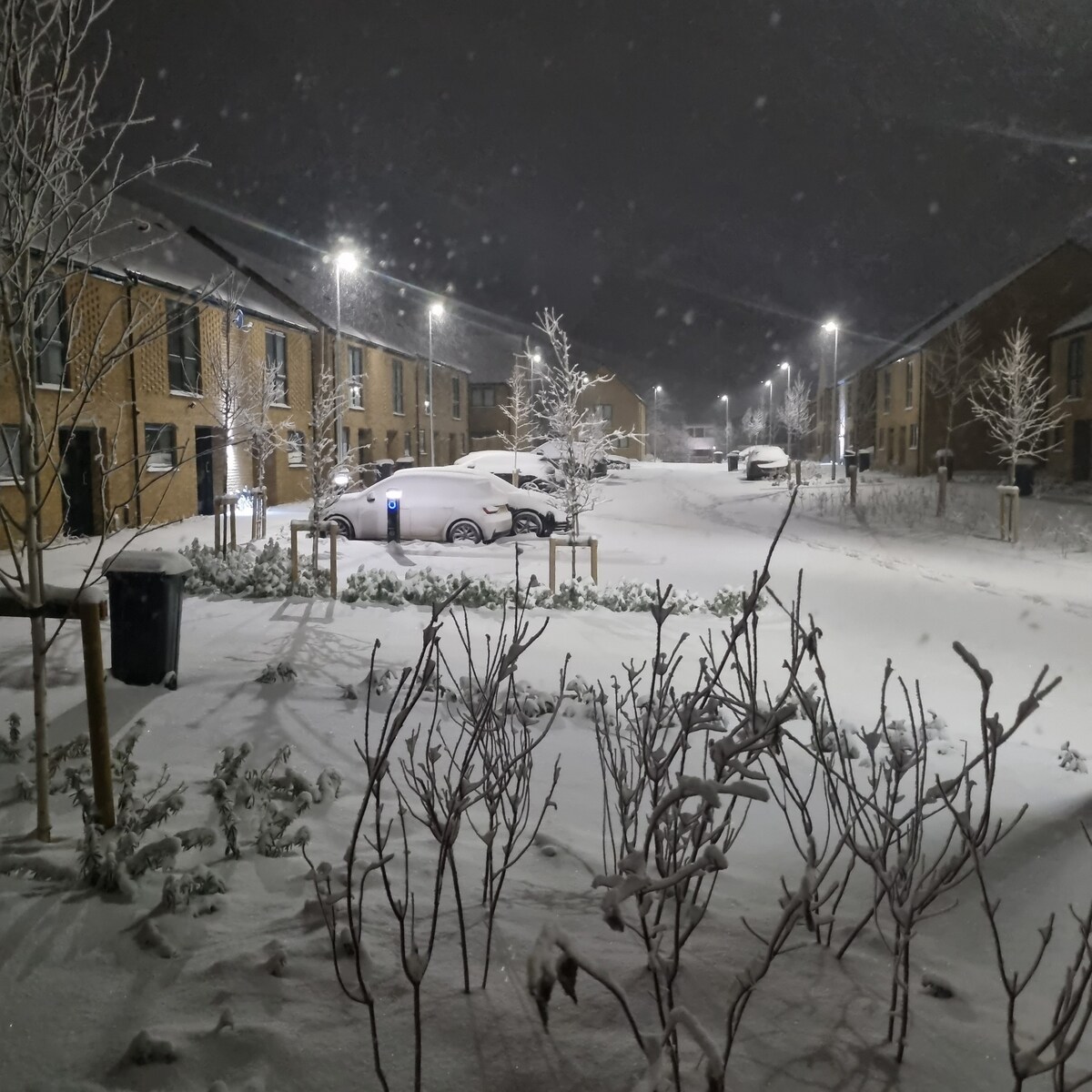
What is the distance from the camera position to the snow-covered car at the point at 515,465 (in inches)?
1161

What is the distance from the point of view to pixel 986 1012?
2.97 m

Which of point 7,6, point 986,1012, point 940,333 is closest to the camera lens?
point 986,1012

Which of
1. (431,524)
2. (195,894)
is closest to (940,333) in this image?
(431,524)

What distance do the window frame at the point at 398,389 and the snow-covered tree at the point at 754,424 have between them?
4493 centimetres

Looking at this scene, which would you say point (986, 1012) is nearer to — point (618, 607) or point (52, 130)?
point (52, 130)

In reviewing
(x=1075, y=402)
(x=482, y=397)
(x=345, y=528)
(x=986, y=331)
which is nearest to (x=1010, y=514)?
(x=345, y=528)

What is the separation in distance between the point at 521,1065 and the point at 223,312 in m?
24.8

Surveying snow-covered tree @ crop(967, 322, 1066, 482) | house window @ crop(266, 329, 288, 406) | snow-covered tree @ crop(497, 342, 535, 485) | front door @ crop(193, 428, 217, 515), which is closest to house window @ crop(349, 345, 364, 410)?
house window @ crop(266, 329, 288, 406)

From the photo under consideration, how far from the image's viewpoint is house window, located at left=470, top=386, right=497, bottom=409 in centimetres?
5725

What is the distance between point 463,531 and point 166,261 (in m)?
11.7

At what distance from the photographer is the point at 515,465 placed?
28984 millimetres

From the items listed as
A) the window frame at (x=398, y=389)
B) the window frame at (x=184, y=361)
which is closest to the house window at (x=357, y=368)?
the window frame at (x=398, y=389)

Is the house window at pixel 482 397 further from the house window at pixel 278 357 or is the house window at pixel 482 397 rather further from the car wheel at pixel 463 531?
the car wheel at pixel 463 531

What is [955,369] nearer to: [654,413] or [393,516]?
[393,516]
